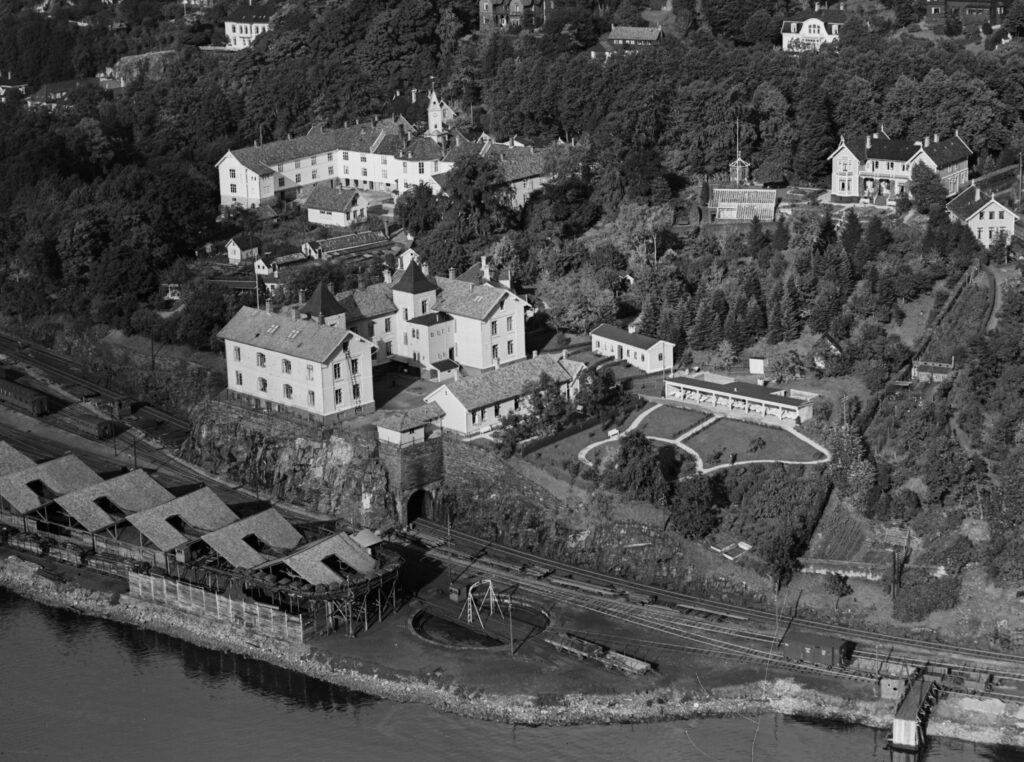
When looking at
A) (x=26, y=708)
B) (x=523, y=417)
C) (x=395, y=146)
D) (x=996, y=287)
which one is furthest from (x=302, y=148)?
(x=26, y=708)

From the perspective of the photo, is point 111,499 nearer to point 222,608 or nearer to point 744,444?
point 222,608

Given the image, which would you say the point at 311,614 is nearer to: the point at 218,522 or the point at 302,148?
the point at 218,522

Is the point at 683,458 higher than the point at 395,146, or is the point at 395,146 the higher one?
the point at 395,146

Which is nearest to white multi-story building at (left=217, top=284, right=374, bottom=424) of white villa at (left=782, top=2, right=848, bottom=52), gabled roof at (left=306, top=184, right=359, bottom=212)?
gabled roof at (left=306, top=184, right=359, bottom=212)

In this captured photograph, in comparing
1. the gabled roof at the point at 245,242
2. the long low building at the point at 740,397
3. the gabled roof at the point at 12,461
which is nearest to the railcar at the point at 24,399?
the gabled roof at the point at 12,461

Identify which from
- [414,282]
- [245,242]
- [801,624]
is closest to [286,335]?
[414,282]
